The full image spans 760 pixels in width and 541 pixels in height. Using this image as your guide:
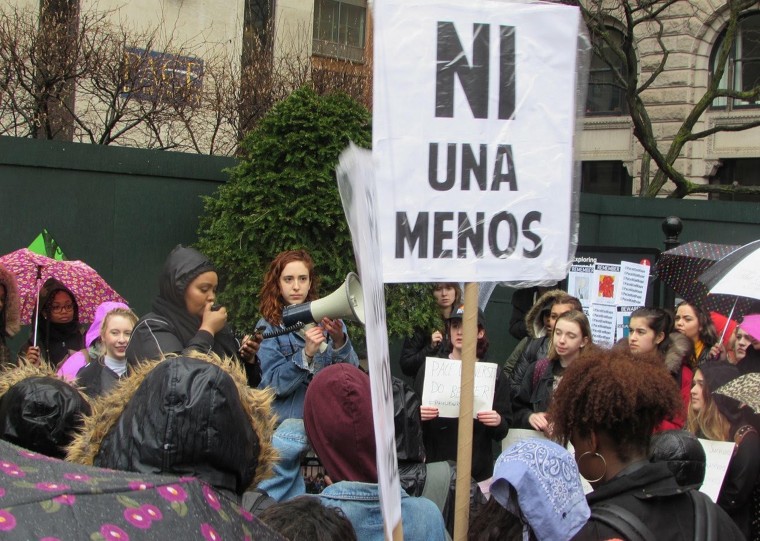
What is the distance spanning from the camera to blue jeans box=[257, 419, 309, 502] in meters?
4.00

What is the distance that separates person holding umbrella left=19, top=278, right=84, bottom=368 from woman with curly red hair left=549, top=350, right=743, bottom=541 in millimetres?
4402

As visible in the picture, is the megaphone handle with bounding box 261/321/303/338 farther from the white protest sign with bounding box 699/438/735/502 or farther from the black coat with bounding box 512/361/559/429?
the white protest sign with bounding box 699/438/735/502

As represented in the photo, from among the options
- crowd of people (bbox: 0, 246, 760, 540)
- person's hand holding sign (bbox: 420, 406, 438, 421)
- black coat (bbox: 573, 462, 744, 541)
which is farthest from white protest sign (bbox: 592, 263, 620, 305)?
black coat (bbox: 573, 462, 744, 541)

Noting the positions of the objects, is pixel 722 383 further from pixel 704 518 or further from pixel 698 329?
pixel 698 329

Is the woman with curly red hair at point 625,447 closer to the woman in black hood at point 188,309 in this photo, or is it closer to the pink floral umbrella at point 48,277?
the woman in black hood at point 188,309

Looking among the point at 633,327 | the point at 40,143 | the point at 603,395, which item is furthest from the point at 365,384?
the point at 40,143

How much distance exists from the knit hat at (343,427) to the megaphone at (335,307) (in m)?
1.51

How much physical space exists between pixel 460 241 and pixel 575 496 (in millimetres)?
861

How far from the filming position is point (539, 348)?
277 inches

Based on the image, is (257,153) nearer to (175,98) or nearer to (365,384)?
(365,384)

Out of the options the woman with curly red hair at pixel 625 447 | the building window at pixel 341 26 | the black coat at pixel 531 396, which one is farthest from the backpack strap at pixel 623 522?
the building window at pixel 341 26

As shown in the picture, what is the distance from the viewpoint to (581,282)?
8930 mm

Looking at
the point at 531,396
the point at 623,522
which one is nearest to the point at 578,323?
the point at 531,396

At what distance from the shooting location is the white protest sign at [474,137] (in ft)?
9.96
